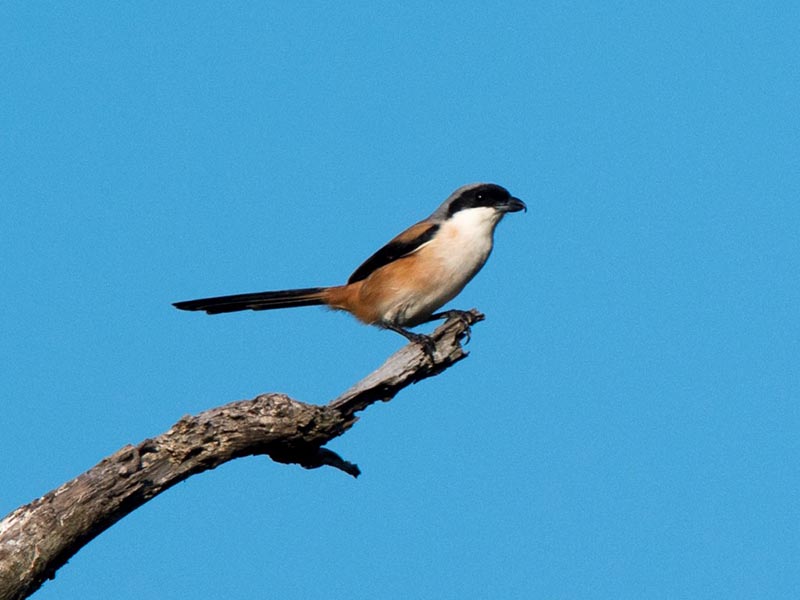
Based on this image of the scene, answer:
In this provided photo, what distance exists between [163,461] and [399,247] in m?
3.04

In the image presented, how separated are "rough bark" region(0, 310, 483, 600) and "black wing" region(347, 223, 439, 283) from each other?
5.72 ft

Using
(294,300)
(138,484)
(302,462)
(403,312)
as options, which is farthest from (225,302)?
(138,484)

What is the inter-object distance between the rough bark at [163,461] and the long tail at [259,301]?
5.90ft

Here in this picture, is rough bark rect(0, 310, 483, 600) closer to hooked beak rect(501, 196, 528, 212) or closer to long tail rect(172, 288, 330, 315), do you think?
long tail rect(172, 288, 330, 315)

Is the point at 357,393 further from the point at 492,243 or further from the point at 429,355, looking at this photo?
the point at 492,243

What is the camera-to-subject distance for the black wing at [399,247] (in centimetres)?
815

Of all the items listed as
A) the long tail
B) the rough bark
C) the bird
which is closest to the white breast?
the bird

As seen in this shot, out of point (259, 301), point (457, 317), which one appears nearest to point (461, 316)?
point (457, 317)

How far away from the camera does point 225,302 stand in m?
7.90

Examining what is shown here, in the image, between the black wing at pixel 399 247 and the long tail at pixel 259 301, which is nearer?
the long tail at pixel 259 301

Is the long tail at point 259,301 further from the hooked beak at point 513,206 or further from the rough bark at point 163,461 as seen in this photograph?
the rough bark at point 163,461

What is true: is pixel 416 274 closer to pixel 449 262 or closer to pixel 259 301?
pixel 449 262

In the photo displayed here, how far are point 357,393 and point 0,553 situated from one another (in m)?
2.06

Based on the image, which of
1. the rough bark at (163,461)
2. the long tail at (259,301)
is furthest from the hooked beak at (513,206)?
the rough bark at (163,461)
